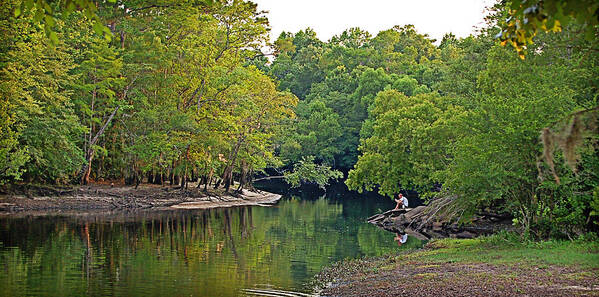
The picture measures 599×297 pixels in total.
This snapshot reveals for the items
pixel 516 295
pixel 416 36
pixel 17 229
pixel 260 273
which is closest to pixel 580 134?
pixel 516 295

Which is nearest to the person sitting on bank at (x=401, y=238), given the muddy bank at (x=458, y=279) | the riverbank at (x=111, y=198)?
the muddy bank at (x=458, y=279)

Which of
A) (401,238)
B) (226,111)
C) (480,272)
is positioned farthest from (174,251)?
(226,111)

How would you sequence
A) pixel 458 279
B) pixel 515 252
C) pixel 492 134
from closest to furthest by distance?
pixel 458 279, pixel 515 252, pixel 492 134

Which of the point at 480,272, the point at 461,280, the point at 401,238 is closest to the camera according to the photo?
the point at 461,280

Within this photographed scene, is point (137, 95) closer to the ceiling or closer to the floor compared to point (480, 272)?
closer to the ceiling

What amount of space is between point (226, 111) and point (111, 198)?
11499 mm

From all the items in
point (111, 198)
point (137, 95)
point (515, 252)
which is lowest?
point (515, 252)

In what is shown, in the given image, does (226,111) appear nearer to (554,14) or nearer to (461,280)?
(461,280)

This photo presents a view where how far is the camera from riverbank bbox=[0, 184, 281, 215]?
3662cm

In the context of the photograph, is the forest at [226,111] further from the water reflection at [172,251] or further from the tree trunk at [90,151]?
the water reflection at [172,251]

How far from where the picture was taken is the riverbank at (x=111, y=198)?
36.6 meters

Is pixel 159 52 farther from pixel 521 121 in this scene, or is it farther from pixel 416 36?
pixel 416 36

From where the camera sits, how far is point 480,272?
14336 mm

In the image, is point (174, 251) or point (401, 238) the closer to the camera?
point (174, 251)
